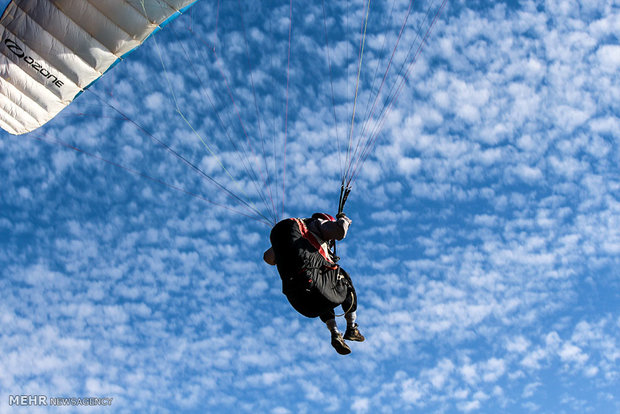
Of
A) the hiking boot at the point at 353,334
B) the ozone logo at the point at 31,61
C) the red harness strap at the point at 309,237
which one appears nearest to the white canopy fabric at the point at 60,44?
the ozone logo at the point at 31,61

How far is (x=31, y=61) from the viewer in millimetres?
8648

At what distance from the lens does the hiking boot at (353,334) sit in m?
6.89

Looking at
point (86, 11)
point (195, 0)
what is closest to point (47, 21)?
point (86, 11)

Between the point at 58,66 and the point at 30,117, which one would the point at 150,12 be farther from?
the point at 30,117

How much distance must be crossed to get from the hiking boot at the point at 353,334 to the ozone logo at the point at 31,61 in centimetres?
553

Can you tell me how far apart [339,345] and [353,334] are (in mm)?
329

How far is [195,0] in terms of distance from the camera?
334 inches

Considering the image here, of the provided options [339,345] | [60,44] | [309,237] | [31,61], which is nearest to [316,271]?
[309,237]

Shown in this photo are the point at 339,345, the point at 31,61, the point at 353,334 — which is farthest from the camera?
the point at 31,61

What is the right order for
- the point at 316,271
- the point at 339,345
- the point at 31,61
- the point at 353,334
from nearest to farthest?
1. the point at 316,271
2. the point at 339,345
3. the point at 353,334
4. the point at 31,61

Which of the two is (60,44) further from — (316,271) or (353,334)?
(353,334)

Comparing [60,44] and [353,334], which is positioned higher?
[60,44]

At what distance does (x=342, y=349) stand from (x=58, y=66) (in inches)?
227

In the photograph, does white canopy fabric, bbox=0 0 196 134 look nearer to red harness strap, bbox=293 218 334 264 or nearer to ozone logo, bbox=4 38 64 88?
ozone logo, bbox=4 38 64 88
